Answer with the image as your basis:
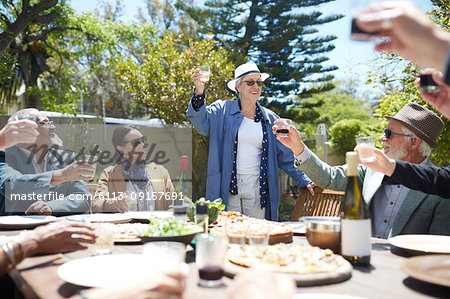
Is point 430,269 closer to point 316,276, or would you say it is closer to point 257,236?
point 316,276

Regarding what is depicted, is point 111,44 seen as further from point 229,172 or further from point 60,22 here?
point 229,172

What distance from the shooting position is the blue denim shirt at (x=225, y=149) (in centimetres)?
346

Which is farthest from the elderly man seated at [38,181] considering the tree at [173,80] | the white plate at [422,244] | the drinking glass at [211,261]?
the tree at [173,80]

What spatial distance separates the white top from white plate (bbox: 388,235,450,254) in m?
1.83

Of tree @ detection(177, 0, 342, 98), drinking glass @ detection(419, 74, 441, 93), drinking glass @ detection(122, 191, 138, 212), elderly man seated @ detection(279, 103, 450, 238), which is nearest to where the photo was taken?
drinking glass @ detection(419, 74, 441, 93)

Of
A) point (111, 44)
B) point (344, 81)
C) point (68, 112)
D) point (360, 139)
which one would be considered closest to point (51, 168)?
point (360, 139)

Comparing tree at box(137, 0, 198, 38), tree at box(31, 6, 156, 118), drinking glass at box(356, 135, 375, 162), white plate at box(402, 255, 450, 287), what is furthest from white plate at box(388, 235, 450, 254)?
tree at box(137, 0, 198, 38)

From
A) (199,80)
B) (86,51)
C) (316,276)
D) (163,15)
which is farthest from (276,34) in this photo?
(316,276)

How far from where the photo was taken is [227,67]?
7.83 metres

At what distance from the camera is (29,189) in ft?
8.38

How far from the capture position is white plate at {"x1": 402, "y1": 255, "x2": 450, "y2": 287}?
1057mm

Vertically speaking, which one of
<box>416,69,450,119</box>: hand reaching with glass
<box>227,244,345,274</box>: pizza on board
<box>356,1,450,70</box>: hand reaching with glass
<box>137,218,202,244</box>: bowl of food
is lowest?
<box>227,244,345,274</box>: pizza on board

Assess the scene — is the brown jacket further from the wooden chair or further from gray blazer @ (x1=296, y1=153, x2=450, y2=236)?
gray blazer @ (x1=296, y1=153, x2=450, y2=236)

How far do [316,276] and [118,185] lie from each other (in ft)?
7.15
